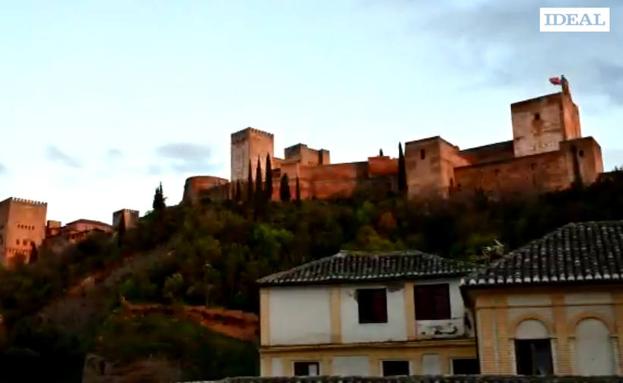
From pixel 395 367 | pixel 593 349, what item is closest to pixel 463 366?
pixel 395 367

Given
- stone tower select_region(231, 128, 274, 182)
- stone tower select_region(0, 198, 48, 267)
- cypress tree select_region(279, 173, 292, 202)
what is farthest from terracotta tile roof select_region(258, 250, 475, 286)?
stone tower select_region(0, 198, 48, 267)

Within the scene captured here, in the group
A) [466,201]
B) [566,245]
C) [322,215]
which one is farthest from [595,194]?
[566,245]

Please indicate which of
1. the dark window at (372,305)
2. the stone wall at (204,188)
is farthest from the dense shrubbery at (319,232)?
the dark window at (372,305)

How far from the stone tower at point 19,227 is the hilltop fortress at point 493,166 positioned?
31.0 metres

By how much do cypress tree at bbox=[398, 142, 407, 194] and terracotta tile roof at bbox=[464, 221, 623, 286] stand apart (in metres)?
53.6

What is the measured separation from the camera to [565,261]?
18.8 m

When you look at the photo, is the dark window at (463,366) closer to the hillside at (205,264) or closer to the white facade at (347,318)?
the white facade at (347,318)

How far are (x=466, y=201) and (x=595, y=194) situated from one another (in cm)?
1129

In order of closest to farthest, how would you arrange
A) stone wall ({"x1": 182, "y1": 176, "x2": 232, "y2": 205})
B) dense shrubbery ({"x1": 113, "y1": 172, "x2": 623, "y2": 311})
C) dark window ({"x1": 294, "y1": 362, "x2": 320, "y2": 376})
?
dark window ({"x1": 294, "y1": 362, "x2": 320, "y2": 376}), dense shrubbery ({"x1": 113, "y1": 172, "x2": 623, "y2": 311}), stone wall ({"x1": 182, "y1": 176, "x2": 232, "y2": 205})

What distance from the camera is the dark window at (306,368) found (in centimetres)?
2455

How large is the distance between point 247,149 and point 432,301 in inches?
2592

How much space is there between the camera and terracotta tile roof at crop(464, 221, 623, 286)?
59.0 ft

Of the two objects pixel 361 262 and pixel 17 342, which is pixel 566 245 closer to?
pixel 361 262

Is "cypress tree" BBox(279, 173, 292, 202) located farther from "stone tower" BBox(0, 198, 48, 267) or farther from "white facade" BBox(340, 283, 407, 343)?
"white facade" BBox(340, 283, 407, 343)
